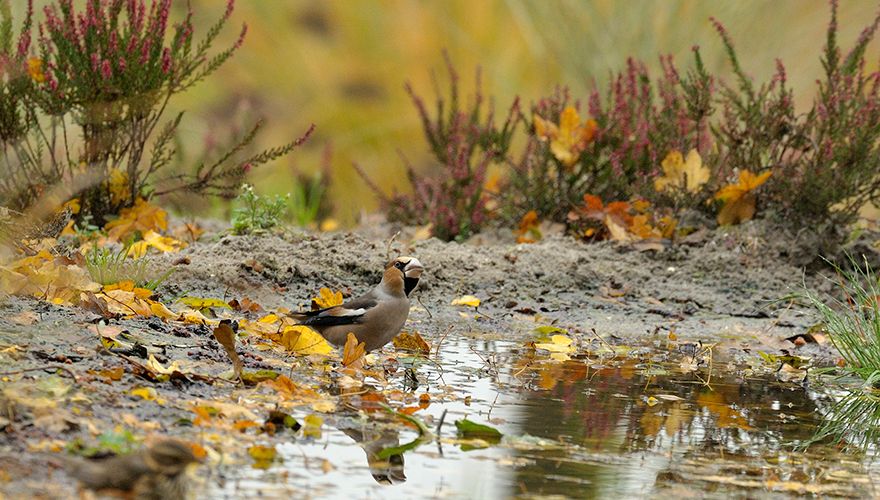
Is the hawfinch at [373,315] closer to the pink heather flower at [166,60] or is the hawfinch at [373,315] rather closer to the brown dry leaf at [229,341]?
the brown dry leaf at [229,341]

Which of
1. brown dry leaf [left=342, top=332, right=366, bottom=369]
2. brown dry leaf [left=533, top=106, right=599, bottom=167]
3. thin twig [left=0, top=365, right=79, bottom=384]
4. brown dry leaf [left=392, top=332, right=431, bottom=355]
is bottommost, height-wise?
thin twig [left=0, top=365, right=79, bottom=384]

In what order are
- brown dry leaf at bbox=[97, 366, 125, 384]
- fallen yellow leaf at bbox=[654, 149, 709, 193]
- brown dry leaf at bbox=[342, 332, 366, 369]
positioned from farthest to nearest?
fallen yellow leaf at bbox=[654, 149, 709, 193], brown dry leaf at bbox=[342, 332, 366, 369], brown dry leaf at bbox=[97, 366, 125, 384]

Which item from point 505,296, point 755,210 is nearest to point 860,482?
point 505,296

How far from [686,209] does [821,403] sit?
2814 mm

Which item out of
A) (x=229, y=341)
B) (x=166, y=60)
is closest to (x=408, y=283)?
(x=229, y=341)

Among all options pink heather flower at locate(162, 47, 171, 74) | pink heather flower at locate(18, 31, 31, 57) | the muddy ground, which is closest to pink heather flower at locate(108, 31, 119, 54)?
pink heather flower at locate(162, 47, 171, 74)

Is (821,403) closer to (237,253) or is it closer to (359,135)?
(237,253)

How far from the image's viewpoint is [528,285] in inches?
227

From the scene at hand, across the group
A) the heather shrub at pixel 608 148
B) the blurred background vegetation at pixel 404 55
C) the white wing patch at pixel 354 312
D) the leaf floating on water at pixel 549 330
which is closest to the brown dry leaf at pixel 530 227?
the heather shrub at pixel 608 148

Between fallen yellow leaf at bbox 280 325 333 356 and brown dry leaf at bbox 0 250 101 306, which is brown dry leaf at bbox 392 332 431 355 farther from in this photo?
brown dry leaf at bbox 0 250 101 306

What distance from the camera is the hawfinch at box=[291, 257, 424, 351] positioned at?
12.6ft

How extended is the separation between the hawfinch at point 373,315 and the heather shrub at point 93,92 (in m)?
2.06

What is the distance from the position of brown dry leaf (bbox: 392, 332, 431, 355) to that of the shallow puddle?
0.27 feet

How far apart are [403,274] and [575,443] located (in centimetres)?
120
